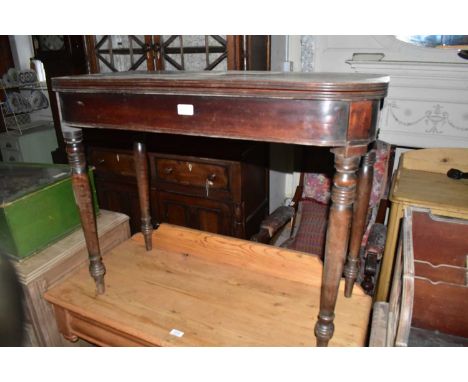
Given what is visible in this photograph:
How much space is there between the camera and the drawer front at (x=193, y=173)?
225cm

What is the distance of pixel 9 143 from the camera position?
334cm

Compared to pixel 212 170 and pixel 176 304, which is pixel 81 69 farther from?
pixel 176 304

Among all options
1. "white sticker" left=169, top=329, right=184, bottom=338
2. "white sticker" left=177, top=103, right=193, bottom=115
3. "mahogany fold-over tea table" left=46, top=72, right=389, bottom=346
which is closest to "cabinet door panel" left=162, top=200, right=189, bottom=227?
"mahogany fold-over tea table" left=46, top=72, right=389, bottom=346

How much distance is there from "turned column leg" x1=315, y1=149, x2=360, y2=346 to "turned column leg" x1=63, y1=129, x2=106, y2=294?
0.93 metres

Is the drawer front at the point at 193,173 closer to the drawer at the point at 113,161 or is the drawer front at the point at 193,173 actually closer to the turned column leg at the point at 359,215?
the drawer at the point at 113,161

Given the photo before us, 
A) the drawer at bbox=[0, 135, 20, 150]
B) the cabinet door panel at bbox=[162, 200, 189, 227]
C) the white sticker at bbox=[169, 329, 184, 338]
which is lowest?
the cabinet door panel at bbox=[162, 200, 189, 227]

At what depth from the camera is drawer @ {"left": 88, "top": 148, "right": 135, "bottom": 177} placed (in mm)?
2572

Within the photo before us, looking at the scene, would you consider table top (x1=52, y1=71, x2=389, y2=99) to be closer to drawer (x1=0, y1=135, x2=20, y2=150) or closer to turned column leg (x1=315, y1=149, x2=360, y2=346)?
turned column leg (x1=315, y1=149, x2=360, y2=346)

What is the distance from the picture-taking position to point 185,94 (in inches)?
40.7

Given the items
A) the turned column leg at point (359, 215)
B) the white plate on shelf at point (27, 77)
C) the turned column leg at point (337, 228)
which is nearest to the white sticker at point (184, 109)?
the turned column leg at point (337, 228)

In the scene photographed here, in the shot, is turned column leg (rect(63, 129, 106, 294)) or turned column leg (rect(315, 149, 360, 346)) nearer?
turned column leg (rect(315, 149, 360, 346))

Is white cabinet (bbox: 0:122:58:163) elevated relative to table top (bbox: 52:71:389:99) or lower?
lower
